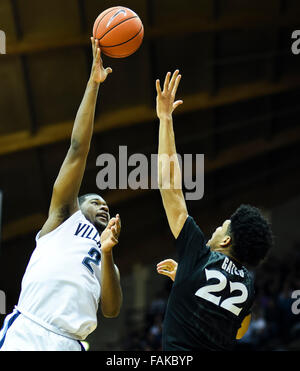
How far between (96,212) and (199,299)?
119cm

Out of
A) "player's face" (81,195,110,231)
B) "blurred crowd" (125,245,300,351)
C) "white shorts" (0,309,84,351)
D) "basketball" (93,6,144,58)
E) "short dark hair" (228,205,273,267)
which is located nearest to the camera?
"short dark hair" (228,205,273,267)

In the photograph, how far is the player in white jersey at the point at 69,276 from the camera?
351 centimetres

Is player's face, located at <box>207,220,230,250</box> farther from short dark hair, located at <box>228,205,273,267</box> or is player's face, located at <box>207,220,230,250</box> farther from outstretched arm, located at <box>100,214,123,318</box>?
outstretched arm, located at <box>100,214,123,318</box>

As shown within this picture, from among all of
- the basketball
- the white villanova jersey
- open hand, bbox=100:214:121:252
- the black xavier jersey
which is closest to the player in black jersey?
the black xavier jersey

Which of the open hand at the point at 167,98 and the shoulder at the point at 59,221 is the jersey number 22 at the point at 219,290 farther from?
the shoulder at the point at 59,221

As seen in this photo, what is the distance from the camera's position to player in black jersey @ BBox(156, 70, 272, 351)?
3.15 metres

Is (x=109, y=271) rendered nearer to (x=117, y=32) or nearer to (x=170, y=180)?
(x=170, y=180)

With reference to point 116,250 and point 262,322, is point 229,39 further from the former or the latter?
point 262,322

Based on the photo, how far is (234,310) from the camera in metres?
3.22

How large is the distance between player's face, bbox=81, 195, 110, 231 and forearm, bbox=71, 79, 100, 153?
1.47 ft

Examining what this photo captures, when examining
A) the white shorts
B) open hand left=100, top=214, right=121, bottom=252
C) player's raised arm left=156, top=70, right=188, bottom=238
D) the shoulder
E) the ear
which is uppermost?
player's raised arm left=156, top=70, right=188, bottom=238

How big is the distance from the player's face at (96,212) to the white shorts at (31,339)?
0.81 m

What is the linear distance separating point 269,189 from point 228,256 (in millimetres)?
10169

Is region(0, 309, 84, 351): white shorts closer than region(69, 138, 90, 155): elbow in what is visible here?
Yes
